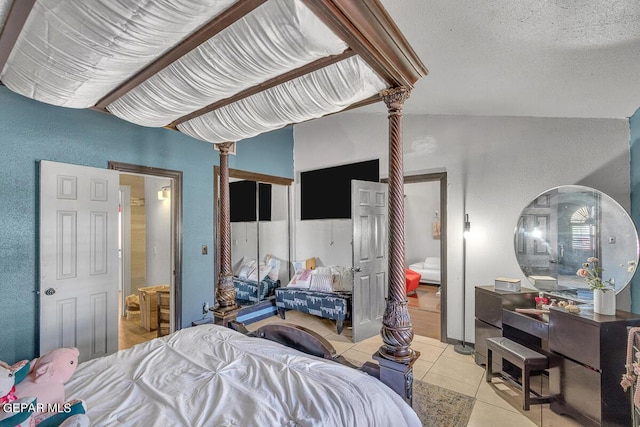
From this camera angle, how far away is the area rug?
2.16 m

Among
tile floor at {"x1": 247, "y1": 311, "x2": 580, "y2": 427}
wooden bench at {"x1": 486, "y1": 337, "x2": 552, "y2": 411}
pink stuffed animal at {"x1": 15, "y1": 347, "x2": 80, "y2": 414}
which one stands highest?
pink stuffed animal at {"x1": 15, "y1": 347, "x2": 80, "y2": 414}

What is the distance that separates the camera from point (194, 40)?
130 centimetres

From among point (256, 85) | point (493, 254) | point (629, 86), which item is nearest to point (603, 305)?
point (493, 254)

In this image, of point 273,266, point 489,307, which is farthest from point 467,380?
point 273,266

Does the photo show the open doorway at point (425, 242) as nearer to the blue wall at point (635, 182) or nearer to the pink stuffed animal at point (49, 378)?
the blue wall at point (635, 182)

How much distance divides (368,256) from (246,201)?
6.54 feet

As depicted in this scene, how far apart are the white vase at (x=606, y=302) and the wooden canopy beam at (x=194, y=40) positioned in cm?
270

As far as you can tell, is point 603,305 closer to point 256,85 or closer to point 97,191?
point 256,85

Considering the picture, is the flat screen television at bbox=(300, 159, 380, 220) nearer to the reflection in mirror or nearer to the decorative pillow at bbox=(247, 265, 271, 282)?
the reflection in mirror

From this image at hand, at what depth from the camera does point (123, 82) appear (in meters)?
1.70

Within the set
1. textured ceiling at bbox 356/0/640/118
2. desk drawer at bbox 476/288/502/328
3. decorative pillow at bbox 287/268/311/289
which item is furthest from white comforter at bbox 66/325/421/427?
decorative pillow at bbox 287/268/311/289

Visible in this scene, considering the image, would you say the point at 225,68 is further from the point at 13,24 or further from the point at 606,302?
the point at 606,302

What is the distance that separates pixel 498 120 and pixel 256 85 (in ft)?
8.87

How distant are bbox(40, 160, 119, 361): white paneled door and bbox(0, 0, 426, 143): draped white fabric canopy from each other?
95 cm
